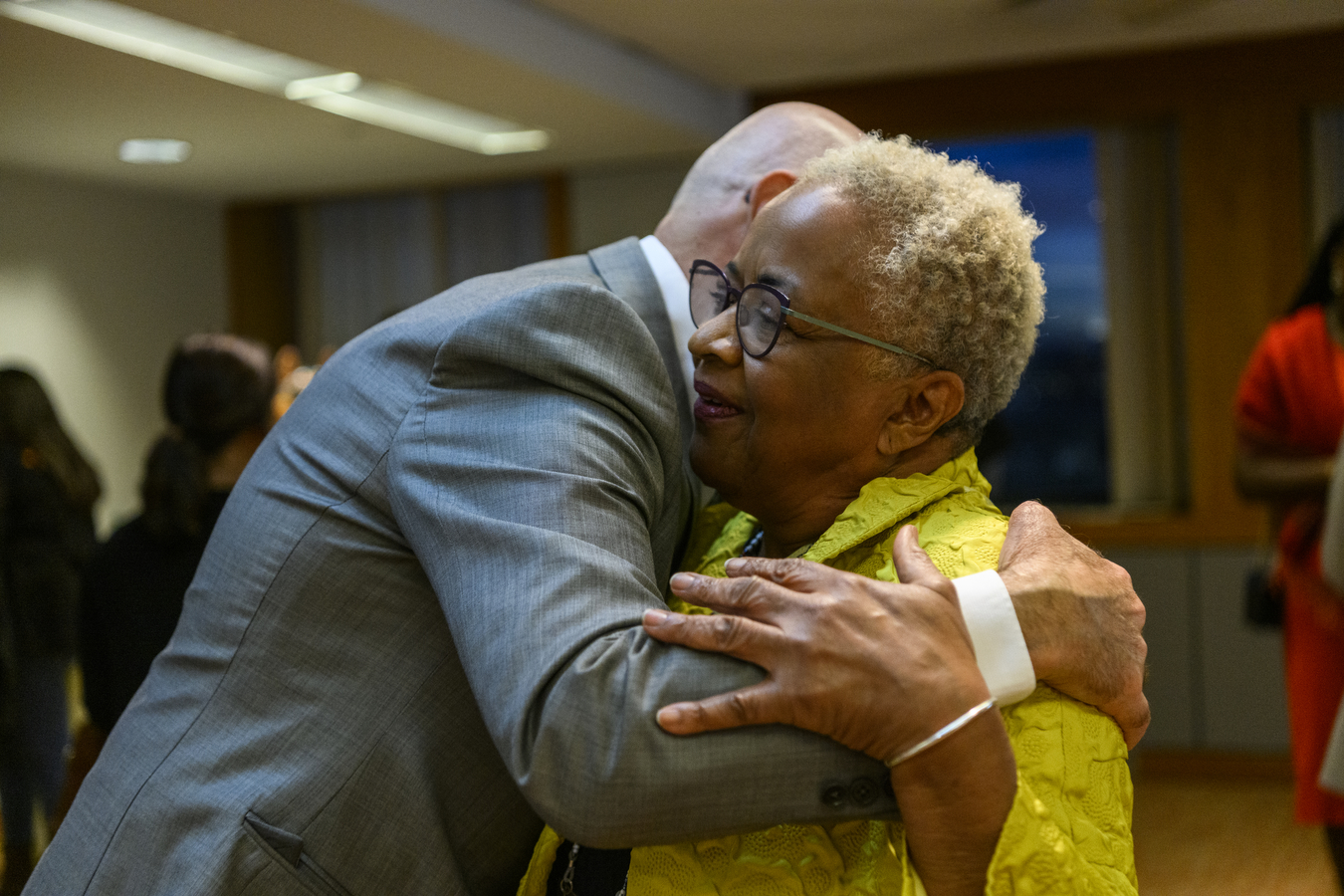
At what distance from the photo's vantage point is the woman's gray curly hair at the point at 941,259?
123 cm

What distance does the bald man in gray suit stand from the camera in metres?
0.95

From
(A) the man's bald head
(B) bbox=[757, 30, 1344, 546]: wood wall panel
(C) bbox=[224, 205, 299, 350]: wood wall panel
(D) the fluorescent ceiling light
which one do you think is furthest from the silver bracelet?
(C) bbox=[224, 205, 299, 350]: wood wall panel

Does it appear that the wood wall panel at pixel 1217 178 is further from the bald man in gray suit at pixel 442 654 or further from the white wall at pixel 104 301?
the bald man in gray suit at pixel 442 654

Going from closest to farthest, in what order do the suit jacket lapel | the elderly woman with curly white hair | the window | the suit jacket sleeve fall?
the suit jacket sleeve
the elderly woman with curly white hair
the suit jacket lapel
the window

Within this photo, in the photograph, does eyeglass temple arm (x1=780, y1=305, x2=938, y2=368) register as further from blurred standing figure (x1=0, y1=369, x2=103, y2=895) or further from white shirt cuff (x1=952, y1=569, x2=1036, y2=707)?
blurred standing figure (x1=0, y1=369, x2=103, y2=895)

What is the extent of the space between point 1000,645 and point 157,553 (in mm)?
2149

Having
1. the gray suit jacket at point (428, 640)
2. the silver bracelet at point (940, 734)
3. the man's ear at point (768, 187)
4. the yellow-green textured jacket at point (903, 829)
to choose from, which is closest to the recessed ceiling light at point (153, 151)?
the man's ear at point (768, 187)

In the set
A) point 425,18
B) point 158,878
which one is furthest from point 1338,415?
point 158,878

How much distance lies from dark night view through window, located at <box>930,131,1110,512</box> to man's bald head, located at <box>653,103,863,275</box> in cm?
446

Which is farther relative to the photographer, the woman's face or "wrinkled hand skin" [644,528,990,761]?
the woman's face

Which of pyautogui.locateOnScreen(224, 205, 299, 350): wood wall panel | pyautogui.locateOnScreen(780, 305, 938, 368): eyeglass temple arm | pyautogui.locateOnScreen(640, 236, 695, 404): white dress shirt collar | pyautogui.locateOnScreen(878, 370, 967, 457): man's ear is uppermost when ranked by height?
pyautogui.locateOnScreen(224, 205, 299, 350): wood wall panel

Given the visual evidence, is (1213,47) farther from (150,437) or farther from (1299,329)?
(150,437)

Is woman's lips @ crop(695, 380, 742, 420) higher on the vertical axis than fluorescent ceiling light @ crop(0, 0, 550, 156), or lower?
lower

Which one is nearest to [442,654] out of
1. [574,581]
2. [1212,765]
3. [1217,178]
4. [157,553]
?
[574,581]
